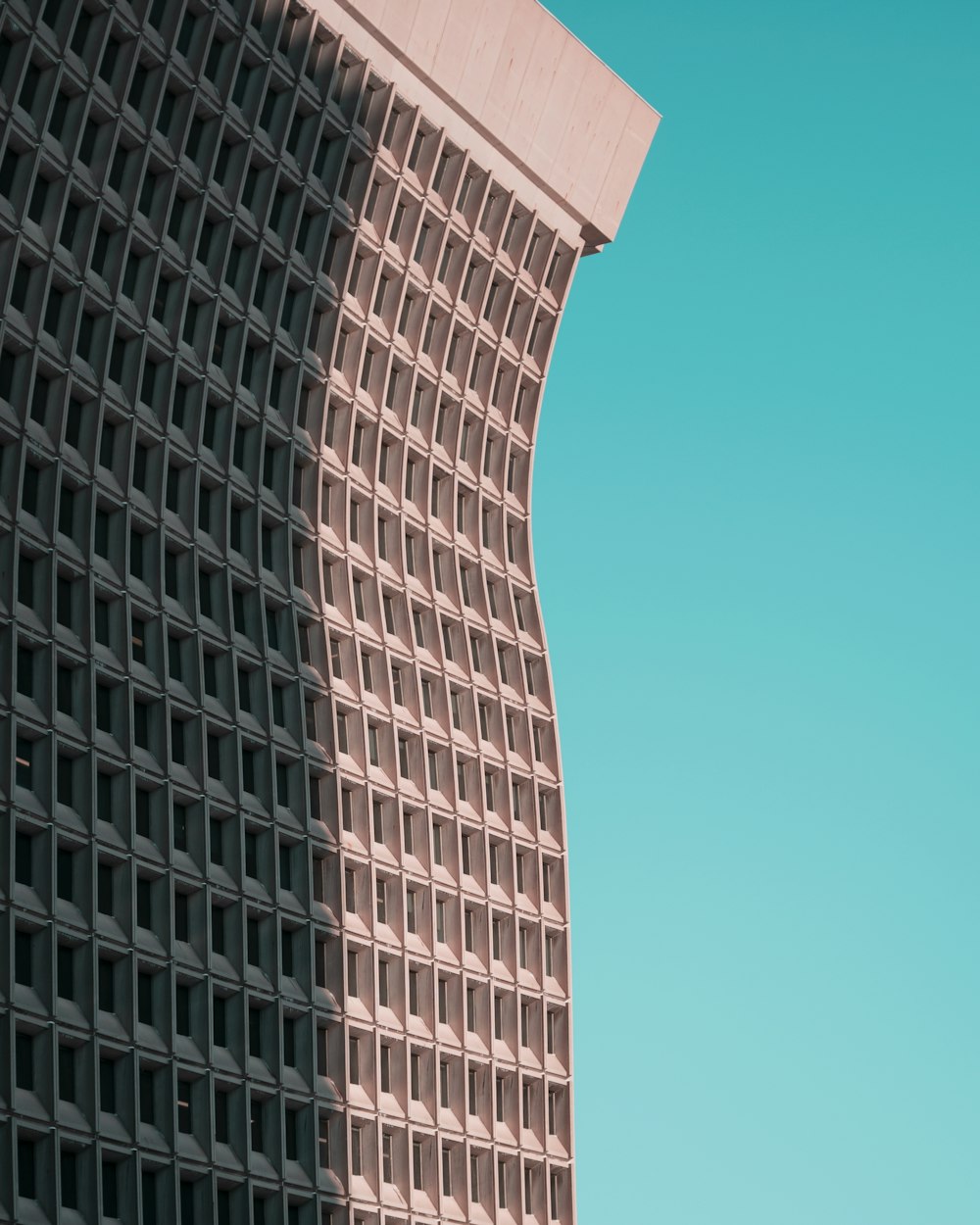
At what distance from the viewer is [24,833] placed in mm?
62719

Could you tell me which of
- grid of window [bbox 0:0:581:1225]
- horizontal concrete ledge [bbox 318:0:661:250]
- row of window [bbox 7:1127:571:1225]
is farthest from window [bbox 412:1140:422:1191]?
horizontal concrete ledge [bbox 318:0:661:250]

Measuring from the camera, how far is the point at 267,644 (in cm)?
7619

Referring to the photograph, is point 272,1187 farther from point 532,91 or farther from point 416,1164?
point 532,91

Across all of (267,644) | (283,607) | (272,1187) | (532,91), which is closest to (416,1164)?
(272,1187)

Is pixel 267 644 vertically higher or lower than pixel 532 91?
lower

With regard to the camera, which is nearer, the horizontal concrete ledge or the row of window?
the row of window

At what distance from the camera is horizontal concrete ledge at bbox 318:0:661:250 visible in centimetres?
8356

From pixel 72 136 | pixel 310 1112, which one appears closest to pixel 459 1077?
pixel 310 1112

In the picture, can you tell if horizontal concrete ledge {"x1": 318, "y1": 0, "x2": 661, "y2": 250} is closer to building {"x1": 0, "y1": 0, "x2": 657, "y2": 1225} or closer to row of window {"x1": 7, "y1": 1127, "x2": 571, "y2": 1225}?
building {"x1": 0, "y1": 0, "x2": 657, "y2": 1225}

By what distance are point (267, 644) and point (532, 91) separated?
2787 centimetres

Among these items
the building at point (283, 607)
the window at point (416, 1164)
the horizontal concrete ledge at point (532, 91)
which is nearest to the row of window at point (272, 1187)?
the window at point (416, 1164)

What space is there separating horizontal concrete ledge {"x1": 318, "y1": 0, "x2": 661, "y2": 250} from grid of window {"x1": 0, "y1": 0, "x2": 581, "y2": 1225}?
5.89 feet

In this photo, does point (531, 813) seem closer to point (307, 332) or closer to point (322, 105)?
point (307, 332)

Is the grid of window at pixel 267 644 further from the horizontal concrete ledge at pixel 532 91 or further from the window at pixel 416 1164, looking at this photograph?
the horizontal concrete ledge at pixel 532 91
